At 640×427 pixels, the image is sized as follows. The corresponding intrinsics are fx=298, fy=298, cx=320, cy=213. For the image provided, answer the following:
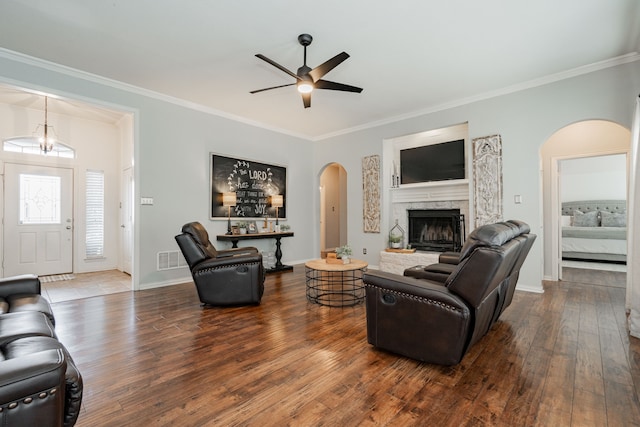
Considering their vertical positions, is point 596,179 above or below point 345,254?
above

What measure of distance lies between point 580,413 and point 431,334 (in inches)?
33.6

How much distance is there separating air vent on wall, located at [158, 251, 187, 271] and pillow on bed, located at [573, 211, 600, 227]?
372 inches

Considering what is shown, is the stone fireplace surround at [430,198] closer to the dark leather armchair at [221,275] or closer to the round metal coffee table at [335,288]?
the round metal coffee table at [335,288]

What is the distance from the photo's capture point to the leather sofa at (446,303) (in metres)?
2.00

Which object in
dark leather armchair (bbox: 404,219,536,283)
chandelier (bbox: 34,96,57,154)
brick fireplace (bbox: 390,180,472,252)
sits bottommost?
dark leather armchair (bbox: 404,219,536,283)

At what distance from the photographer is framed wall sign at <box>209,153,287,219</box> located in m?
5.49

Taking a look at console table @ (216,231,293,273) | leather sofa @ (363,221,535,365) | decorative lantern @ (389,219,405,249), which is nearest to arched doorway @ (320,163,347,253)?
decorative lantern @ (389,219,405,249)

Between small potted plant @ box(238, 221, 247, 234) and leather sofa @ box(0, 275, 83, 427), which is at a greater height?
small potted plant @ box(238, 221, 247, 234)

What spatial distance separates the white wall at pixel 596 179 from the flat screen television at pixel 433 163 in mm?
3942

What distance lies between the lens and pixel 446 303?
2072 millimetres

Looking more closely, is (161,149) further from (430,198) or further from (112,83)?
(430,198)

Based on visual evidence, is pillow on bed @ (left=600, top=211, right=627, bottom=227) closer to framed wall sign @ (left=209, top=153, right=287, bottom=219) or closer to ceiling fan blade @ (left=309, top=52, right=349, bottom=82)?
framed wall sign @ (left=209, top=153, right=287, bottom=219)

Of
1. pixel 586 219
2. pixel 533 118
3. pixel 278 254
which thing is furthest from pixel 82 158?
pixel 586 219

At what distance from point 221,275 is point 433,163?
4.39m
